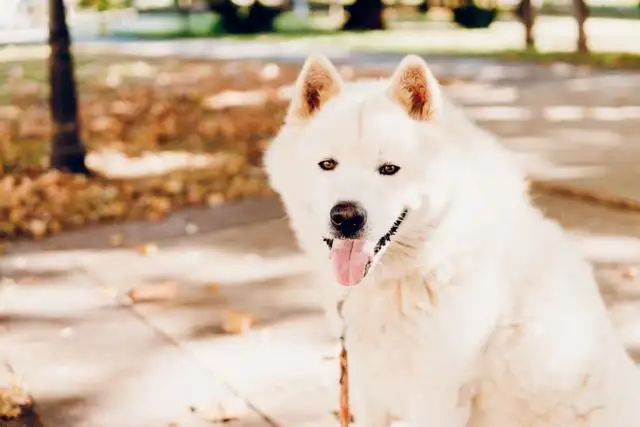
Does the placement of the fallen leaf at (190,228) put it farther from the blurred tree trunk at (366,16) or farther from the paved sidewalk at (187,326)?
the blurred tree trunk at (366,16)

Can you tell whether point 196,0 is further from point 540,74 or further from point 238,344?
point 238,344

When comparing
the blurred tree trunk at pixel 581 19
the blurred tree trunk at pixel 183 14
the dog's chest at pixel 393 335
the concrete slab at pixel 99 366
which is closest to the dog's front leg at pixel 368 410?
the dog's chest at pixel 393 335

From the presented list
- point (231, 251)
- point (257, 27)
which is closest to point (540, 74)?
point (231, 251)

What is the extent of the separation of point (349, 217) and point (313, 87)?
504 millimetres

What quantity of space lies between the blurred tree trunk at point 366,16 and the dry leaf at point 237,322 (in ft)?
95.8

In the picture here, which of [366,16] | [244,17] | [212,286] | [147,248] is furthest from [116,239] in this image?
[366,16]

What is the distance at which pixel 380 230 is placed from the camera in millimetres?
2537

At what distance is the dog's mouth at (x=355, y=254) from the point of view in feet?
8.45

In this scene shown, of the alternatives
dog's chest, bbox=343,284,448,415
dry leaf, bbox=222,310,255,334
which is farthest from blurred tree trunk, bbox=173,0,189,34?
dog's chest, bbox=343,284,448,415

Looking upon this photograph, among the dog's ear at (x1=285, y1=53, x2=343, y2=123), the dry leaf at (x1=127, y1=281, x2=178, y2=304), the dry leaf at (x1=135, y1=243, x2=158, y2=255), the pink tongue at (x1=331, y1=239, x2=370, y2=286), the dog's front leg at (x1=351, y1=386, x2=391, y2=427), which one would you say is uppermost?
the dog's ear at (x1=285, y1=53, x2=343, y2=123)

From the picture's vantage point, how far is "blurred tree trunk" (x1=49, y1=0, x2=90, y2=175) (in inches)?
325

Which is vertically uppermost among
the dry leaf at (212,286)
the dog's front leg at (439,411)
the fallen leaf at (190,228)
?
the dog's front leg at (439,411)

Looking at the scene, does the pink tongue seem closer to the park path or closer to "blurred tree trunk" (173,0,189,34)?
the park path

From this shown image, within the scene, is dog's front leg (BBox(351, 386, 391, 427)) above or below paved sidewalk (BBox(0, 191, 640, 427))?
above
